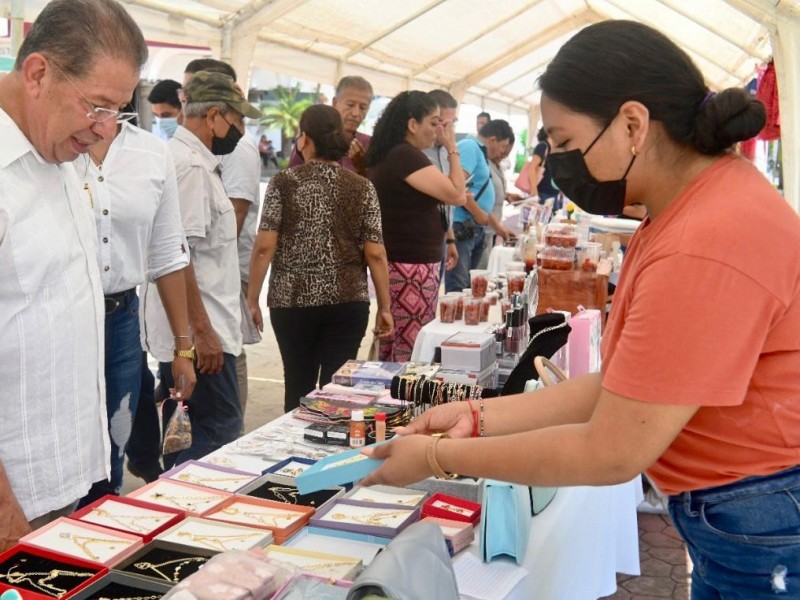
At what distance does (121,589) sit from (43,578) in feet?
→ 0.46

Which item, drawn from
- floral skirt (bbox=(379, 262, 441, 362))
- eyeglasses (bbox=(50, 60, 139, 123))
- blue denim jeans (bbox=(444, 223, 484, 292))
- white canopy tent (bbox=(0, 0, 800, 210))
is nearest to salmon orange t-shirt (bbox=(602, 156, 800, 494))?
eyeglasses (bbox=(50, 60, 139, 123))

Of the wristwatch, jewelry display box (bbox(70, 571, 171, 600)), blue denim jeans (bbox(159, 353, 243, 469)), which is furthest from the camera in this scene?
blue denim jeans (bbox(159, 353, 243, 469))

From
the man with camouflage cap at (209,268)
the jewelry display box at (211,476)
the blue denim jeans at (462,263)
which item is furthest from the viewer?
the blue denim jeans at (462,263)

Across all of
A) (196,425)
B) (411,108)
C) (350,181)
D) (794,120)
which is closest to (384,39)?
(794,120)

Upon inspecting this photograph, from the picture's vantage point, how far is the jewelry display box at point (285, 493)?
5.86ft

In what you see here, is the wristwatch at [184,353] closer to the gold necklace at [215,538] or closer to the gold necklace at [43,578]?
the gold necklace at [215,538]

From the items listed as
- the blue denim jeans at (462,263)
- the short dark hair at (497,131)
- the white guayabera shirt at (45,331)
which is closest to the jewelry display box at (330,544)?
the white guayabera shirt at (45,331)

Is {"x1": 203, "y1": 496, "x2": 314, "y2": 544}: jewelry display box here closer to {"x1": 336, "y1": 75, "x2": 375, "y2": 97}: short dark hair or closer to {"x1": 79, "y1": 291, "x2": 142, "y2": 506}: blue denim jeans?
{"x1": 79, "y1": 291, "x2": 142, "y2": 506}: blue denim jeans

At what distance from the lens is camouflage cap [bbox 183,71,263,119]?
113 inches

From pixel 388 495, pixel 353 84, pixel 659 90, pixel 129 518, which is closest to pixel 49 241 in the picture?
pixel 129 518

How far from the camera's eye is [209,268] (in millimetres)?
2848

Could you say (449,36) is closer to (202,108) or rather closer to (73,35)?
(202,108)

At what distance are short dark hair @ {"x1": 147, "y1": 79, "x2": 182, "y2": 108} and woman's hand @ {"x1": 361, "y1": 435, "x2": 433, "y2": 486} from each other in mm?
3889

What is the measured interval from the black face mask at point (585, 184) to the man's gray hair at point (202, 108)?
6.01ft
